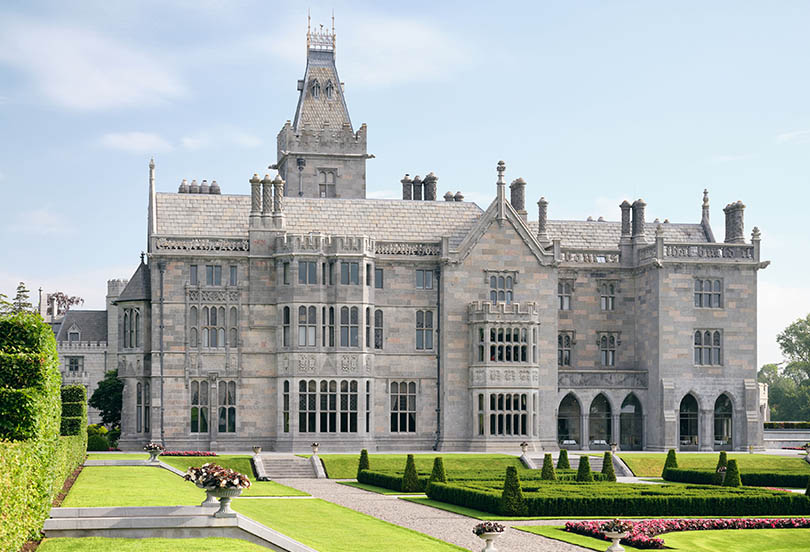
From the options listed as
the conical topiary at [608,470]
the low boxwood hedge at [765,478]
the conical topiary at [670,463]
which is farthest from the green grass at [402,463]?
the low boxwood hedge at [765,478]

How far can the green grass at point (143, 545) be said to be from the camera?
2691 cm

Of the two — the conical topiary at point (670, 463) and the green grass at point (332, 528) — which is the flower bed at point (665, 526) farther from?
the conical topiary at point (670, 463)

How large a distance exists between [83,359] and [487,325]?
48781mm

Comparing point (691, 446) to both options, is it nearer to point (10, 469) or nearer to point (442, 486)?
point (442, 486)

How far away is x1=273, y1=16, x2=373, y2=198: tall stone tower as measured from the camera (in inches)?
3339

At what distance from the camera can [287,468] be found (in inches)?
2298

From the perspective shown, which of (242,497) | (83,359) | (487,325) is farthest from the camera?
(83,359)

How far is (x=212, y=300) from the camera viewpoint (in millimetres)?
66500

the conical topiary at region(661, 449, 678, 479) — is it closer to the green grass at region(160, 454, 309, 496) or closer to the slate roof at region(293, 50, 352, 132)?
the green grass at region(160, 454, 309, 496)

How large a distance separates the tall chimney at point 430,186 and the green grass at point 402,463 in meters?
20.8

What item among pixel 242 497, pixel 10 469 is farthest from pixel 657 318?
pixel 10 469

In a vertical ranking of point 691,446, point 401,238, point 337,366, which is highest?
point 401,238

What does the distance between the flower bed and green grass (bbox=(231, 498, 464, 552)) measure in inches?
212

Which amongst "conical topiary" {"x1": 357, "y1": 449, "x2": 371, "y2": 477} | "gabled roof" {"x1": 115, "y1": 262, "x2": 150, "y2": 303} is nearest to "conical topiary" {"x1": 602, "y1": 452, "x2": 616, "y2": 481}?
"conical topiary" {"x1": 357, "y1": 449, "x2": 371, "y2": 477}
